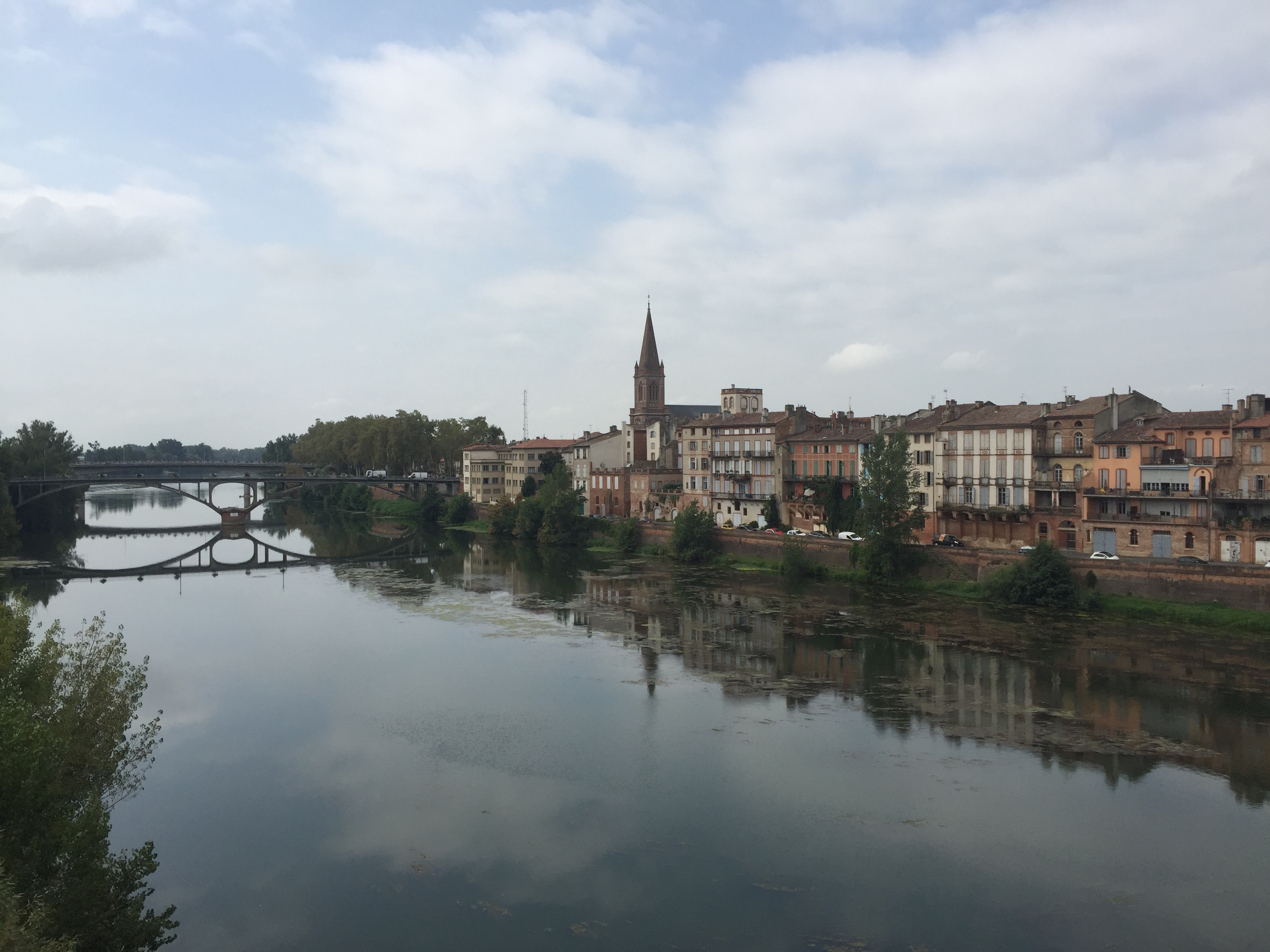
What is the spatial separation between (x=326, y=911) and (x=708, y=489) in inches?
1875

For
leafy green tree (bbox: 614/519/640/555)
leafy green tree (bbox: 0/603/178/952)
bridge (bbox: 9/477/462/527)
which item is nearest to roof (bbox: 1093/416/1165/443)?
leafy green tree (bbox: 614/519/640/555)

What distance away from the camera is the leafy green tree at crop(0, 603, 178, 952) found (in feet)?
36.4

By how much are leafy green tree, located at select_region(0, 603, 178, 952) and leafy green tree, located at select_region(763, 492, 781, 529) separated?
42.5 m

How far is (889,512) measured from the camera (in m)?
43.6

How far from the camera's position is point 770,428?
5747 cm

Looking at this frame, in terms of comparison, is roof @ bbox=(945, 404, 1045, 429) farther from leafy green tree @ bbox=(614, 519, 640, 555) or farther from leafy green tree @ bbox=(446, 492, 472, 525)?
leafy green tree @ bbox=(446, 492, 472, 525)

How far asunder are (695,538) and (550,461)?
29833mm

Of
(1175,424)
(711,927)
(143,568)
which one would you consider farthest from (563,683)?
(143,568)

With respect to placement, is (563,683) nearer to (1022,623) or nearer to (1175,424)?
(1022,623)

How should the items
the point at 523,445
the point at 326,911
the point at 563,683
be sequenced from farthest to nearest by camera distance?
the point at 523,445 → the point at 563,683 → the point at 326,911

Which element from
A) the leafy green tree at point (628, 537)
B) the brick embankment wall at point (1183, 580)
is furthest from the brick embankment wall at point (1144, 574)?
the leafy green tree at point (628, 537)

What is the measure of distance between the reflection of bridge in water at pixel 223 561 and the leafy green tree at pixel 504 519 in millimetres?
5942

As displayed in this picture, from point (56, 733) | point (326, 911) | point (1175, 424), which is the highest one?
point (1175, 424)

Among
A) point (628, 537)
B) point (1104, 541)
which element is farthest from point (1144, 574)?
point (628, 537)
